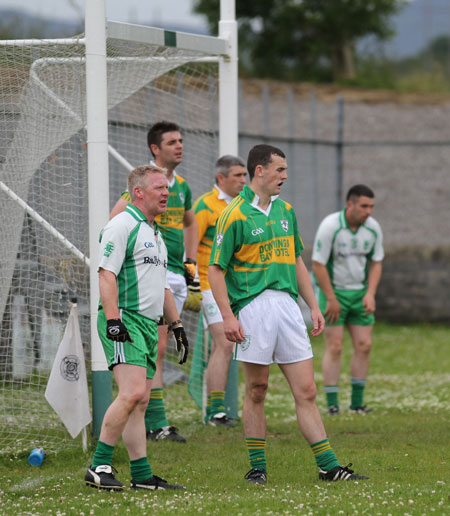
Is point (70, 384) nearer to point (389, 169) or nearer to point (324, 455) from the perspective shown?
point (324, 455)

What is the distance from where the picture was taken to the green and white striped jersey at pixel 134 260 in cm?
595

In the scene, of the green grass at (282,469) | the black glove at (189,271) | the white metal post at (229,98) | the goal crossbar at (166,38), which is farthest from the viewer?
the white metal post at (229,98)

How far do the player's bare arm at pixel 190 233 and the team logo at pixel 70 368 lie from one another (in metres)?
1.67

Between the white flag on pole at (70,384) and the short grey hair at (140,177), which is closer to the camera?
the short grey hair at (140,177)

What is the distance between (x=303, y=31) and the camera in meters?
31.4

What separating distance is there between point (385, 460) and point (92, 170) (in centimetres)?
318

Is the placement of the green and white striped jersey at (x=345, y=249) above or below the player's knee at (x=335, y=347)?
above

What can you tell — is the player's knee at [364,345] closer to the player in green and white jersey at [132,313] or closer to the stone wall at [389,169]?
the player in green and white jersey at [132,313]

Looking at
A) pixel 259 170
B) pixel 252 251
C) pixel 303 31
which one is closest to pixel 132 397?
pixel 252 251

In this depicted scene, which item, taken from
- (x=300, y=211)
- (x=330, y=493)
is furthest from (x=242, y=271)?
(x=300, y=211)

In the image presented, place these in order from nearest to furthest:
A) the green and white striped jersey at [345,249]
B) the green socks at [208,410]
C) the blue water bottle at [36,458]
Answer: the blue water bottle at [36,458]
the green socks at [208,410]
the green and white striped jersey at [345,249]

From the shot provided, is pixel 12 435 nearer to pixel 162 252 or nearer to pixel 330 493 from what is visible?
pixel 162 252

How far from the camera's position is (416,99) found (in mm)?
26859

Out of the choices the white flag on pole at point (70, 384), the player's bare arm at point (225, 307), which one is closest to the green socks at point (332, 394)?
the white flag on pole at point (70, 384)
